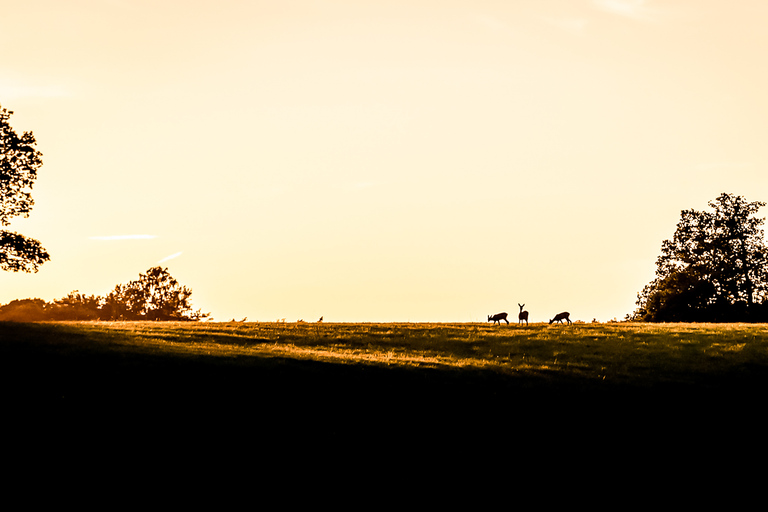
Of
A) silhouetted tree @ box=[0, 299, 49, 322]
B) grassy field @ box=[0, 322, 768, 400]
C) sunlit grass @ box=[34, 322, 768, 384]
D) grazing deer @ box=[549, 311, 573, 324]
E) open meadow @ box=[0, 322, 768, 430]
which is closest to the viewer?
open meadow @ box=[0, 322, 768, 430]

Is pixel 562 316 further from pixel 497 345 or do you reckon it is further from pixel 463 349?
pixel 463 349

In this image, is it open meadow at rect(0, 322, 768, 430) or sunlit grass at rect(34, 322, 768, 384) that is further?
sunlit grass at rect(34, 322, 768, 384)

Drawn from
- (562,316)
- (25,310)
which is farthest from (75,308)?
(562,316)

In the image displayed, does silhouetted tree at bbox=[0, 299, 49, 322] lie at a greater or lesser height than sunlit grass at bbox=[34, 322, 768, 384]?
greater

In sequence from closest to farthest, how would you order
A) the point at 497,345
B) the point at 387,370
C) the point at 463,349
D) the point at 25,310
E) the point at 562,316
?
the point at 387,370
the point at 463,349
the point at 497,345
the point at 562,316
the point at 25,310

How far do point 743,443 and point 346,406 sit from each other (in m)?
12.1

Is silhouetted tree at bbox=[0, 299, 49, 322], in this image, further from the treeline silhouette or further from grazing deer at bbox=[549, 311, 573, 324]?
grazing deer at bbox=[549, 311, 573, 324]

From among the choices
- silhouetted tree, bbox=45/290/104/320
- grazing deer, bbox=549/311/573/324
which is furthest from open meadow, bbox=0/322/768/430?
silhouetted tree, bbox=45/290/104/320

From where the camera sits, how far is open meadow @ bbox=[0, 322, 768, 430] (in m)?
19.1

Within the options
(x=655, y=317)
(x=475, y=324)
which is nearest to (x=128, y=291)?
(x=475, y=324)

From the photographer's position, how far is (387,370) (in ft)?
81.3

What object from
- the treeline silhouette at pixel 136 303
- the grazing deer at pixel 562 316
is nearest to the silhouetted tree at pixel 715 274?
the grazing deer at pixel 562 316

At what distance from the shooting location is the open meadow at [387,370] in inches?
754

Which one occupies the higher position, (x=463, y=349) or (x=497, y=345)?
(x=497, y=345)
